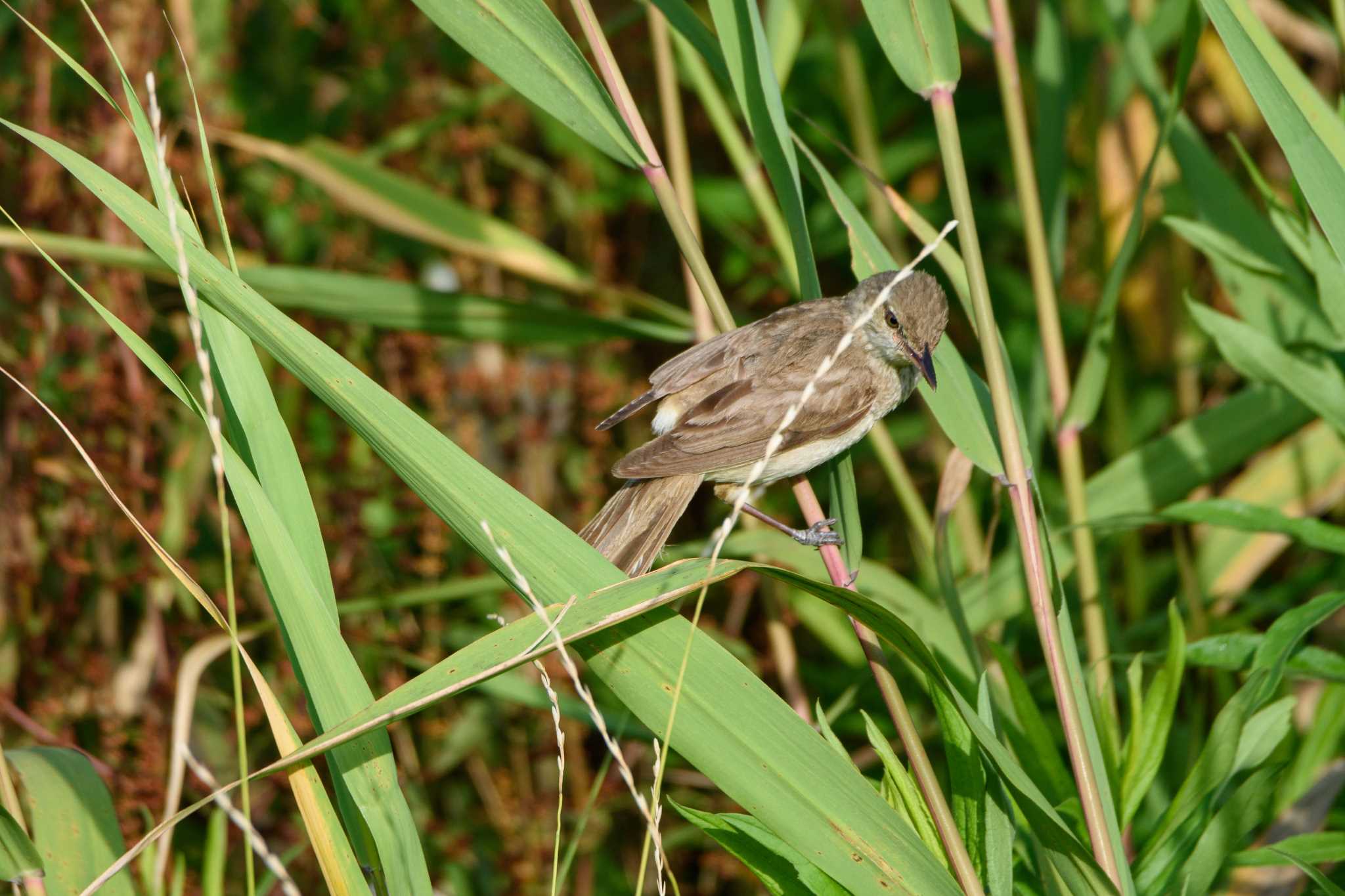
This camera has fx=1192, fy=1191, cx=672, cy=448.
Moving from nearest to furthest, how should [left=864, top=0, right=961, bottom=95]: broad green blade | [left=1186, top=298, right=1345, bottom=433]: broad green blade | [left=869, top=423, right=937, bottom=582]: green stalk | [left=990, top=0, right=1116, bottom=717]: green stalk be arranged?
1. [left=864, top=0, right=961, bottom=95]: broad green blade
2. [left=1186, top=298, right=1345, bottom=433]: broad green blade
3. [left=990, top=0, right=1116, bottom=717]: green stalk
4. [left=869, top=423, right=937, bottom=582]: green stalk

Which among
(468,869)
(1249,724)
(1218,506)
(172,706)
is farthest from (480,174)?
(1249,724)

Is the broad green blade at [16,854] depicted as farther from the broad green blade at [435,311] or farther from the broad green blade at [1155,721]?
the broad green blade at [1155,721]

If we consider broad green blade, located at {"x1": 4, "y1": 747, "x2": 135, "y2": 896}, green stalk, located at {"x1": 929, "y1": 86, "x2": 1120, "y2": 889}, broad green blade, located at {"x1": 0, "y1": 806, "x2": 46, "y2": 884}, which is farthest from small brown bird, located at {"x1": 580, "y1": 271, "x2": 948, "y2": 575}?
broad green blade, located at {"x1": 0, "y1": 806, "x2": 46, "y2": 884}

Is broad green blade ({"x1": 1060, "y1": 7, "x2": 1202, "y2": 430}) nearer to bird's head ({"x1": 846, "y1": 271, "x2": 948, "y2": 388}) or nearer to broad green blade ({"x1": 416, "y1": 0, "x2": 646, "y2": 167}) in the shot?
bird's head ({"x1": 846, "y1": 271, "x2": 948, "y2": 388})

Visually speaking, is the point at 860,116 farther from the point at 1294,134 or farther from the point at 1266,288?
the point at 1294,134

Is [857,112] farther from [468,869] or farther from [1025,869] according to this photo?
[468,869]

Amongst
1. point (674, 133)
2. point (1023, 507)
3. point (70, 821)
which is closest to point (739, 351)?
point (674, 133)

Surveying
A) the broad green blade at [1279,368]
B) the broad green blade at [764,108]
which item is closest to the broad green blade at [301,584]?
the broad green blade at [764,108]
